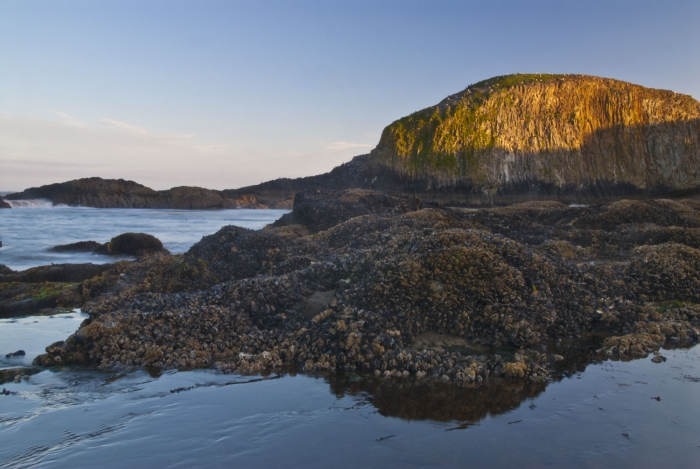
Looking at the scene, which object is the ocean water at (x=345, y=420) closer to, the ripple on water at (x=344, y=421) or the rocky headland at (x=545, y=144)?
the ripple on water at (x=344, y=421)

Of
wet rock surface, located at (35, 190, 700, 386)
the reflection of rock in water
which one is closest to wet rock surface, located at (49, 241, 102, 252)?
wet rock surface, located at (35, 190, 700, 386)

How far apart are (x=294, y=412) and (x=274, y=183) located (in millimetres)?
66283

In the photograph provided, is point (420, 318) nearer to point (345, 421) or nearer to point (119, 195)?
point (345, 421)

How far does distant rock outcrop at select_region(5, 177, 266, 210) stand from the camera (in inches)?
2076

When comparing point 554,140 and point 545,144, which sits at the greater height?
point 554,140

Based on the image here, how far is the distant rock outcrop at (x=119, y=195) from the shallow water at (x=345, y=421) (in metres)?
53.8

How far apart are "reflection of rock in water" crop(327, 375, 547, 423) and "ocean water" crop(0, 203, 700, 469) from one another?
0.7 inches

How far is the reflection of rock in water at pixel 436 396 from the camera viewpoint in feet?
13.6

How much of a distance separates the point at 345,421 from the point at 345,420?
20 millimetres

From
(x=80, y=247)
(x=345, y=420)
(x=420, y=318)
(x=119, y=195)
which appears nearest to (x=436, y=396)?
(x=345, y=420)

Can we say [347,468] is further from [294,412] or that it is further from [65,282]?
[65,282]

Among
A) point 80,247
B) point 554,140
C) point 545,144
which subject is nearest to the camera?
point 80,247

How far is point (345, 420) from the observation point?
4047 millimetres

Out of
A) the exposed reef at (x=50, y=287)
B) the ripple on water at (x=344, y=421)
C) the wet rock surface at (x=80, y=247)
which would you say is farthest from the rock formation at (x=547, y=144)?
the ripple on water at (x=344, y=421)
